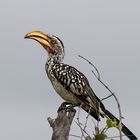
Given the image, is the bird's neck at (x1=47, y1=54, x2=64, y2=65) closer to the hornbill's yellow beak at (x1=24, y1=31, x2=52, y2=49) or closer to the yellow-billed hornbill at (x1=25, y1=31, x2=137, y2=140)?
the yellow-billed hornbill at (x1=25, y1=31, x2=137, y2=140)

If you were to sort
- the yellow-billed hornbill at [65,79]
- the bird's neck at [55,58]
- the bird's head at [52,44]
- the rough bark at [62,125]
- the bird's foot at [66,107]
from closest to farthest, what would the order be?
the rough bark at [62,125]
the bird's foot at [66,107]
the yellow-billed hornbill at [65,79]
the bird's head at [52,44]
the bird's neck at [55,58]

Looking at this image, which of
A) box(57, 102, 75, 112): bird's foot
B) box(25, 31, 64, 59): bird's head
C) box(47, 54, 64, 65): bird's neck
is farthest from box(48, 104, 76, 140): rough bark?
Answer: box(47, 54, 64, 65): bird's neck

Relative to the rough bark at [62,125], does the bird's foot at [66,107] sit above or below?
above

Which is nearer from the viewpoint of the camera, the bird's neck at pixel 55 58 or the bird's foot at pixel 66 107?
the bird's foot at pixel 66 107

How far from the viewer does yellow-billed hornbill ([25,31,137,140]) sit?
11.0 meters

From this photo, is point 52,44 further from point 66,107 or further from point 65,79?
point 66,107

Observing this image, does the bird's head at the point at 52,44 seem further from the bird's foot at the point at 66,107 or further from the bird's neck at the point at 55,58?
the bird's foot at the point at 66,107

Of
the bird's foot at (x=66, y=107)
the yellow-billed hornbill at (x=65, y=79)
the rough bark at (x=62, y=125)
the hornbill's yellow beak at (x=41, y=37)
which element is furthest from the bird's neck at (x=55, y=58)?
the rough bark at (x=62, y=125)

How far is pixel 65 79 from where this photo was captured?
37.2 feet

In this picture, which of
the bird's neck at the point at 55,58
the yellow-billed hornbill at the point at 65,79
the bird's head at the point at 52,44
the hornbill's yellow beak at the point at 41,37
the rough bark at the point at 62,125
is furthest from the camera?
the bird's neck at the point at 55,58

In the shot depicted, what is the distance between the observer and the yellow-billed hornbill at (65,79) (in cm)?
1097

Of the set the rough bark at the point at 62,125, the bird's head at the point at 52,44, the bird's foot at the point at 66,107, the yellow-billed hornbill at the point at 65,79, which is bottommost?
the rough bark at the point at 62,125

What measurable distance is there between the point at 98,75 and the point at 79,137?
0.58m

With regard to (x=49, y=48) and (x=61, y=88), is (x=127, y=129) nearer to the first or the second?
(x=61, y=88)
